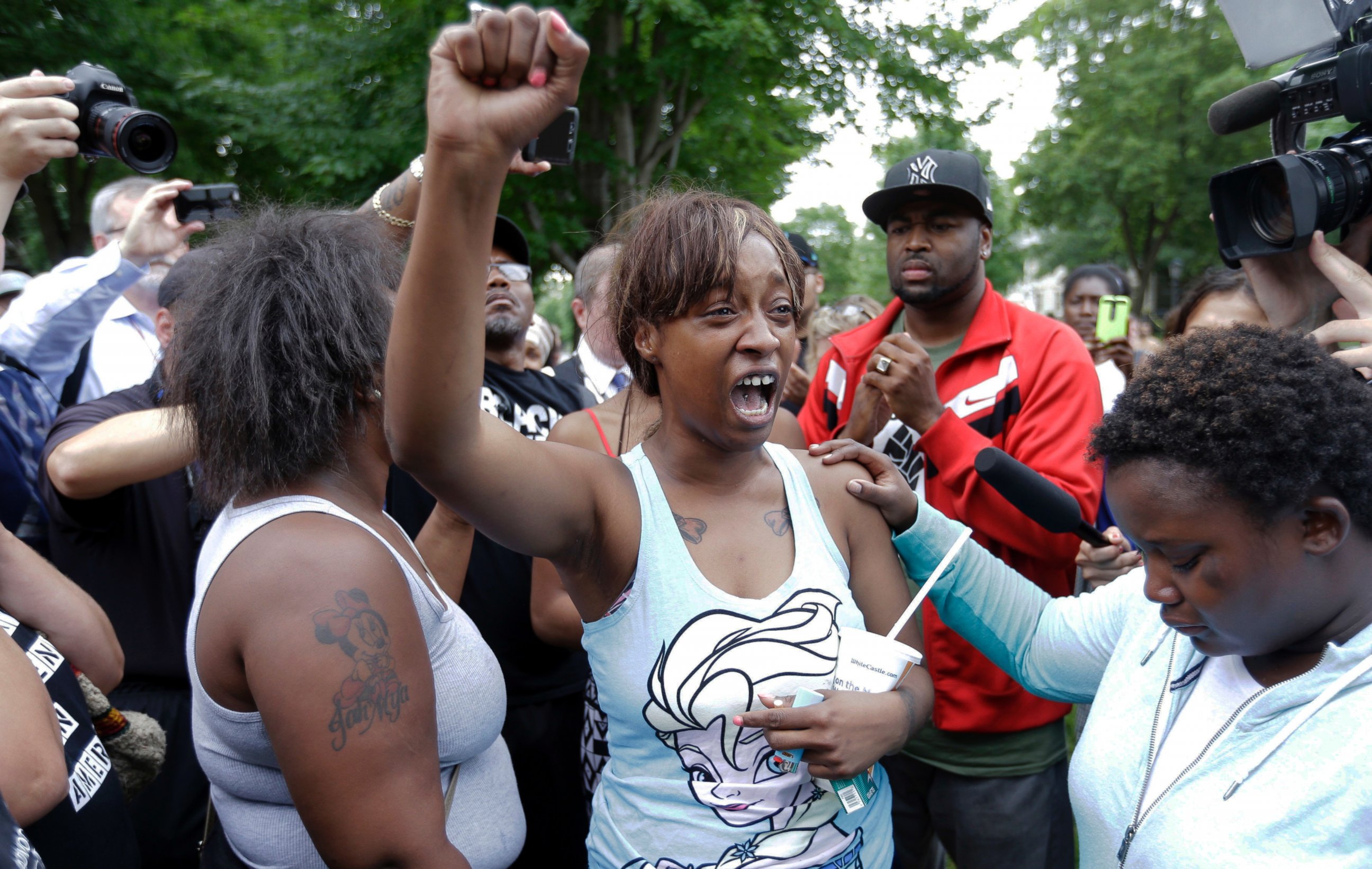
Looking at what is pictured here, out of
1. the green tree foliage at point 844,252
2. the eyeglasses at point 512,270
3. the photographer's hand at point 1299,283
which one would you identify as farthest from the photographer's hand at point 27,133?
the green tree foliage at point 844,252

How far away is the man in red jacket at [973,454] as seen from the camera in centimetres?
264

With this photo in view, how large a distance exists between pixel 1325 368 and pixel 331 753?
5.42 feet

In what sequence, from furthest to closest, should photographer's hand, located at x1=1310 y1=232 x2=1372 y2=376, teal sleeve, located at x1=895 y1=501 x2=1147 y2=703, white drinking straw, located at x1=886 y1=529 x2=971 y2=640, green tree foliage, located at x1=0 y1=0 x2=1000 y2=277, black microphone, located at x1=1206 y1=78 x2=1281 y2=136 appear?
green tree foliage, located at x1=0 y1=0 x2=1000 y2=277 < black microphone, located at x1=1206 y1=78 x2=1281 y2=136 < teal sleeve, located at x1=895 y1=501 x2=1147 y2=703 < photographer's hand, located at x1=1310 y1=232 x2=1372 y2=376 < white drinking straw, located at x1=886 y1=529 x2=971 y2=640

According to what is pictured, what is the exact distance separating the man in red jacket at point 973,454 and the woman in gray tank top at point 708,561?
30.8 inches

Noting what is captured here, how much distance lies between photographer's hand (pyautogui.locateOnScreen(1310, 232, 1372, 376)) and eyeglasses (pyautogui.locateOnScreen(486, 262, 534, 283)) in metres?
2.72

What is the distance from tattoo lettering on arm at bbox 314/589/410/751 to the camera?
4.80ft

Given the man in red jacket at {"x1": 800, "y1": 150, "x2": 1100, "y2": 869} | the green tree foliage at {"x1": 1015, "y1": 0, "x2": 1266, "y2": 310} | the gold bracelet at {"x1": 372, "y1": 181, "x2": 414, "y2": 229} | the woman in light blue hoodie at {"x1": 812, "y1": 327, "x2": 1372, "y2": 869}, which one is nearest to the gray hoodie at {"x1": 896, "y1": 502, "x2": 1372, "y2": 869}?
the woman in light blue hoodie at {"x1": 812, "y1": 327, "x2": 1372, "y2": 869}

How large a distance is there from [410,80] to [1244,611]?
36.7 ft

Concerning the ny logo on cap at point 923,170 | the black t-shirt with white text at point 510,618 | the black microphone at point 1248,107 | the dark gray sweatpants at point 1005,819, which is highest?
the black microphone at point 1248,107

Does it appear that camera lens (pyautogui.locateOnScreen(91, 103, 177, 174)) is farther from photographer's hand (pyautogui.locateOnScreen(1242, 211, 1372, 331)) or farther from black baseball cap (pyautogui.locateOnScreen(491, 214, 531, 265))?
photographer's hand (pyautogui.locateOnScreen(1242, 211, 1372, 331))

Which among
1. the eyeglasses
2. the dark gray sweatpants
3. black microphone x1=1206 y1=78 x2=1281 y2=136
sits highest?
black microphone x1=1206 y1=78 x2=1281 y2=136

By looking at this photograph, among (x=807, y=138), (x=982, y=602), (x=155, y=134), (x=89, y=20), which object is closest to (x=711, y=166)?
(x=807, y=138)

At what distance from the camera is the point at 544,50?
3.95ft

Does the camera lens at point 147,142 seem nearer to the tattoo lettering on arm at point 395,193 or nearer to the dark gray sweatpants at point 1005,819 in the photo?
the tattoo lettering on arm at point 395,193
